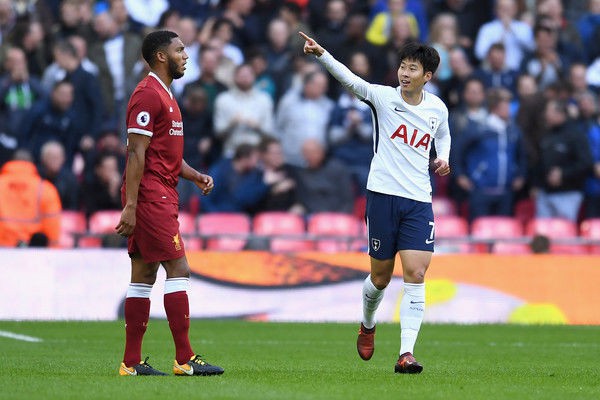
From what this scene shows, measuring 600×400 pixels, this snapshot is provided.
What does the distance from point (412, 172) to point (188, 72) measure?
35.4 ft

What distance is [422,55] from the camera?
31.4 feet

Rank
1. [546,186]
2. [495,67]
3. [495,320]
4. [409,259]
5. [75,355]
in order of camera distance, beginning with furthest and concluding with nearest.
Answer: [495,67] → [546,186] → [495,320] → [75,355] → [409,259]

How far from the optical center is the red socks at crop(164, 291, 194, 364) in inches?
350

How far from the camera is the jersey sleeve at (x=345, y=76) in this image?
946cm

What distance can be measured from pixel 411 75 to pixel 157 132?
1.95 meters

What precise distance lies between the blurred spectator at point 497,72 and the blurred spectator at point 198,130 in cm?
427

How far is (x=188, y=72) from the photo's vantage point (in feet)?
65.6

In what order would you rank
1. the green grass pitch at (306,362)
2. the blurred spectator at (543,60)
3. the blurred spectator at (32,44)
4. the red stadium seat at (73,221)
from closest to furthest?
the green grass pitch at (306,362) → the red stadium seat at (73,221) → the blurred spectator at (32,44) → the blurred spectator at (543,60)

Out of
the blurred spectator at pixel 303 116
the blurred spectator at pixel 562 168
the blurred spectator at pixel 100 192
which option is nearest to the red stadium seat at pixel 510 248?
the blurred spectator at pixel 562 168

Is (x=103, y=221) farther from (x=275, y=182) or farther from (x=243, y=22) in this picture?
(x=243, y=22)

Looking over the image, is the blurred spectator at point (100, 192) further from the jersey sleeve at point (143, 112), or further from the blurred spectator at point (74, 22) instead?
the jersey sleeve at point (143, 112)

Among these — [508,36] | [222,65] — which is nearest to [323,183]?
[222,65]

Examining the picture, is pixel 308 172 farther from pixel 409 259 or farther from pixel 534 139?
pixel 409 259

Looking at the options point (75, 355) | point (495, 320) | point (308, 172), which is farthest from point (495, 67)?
point (75, 355)
